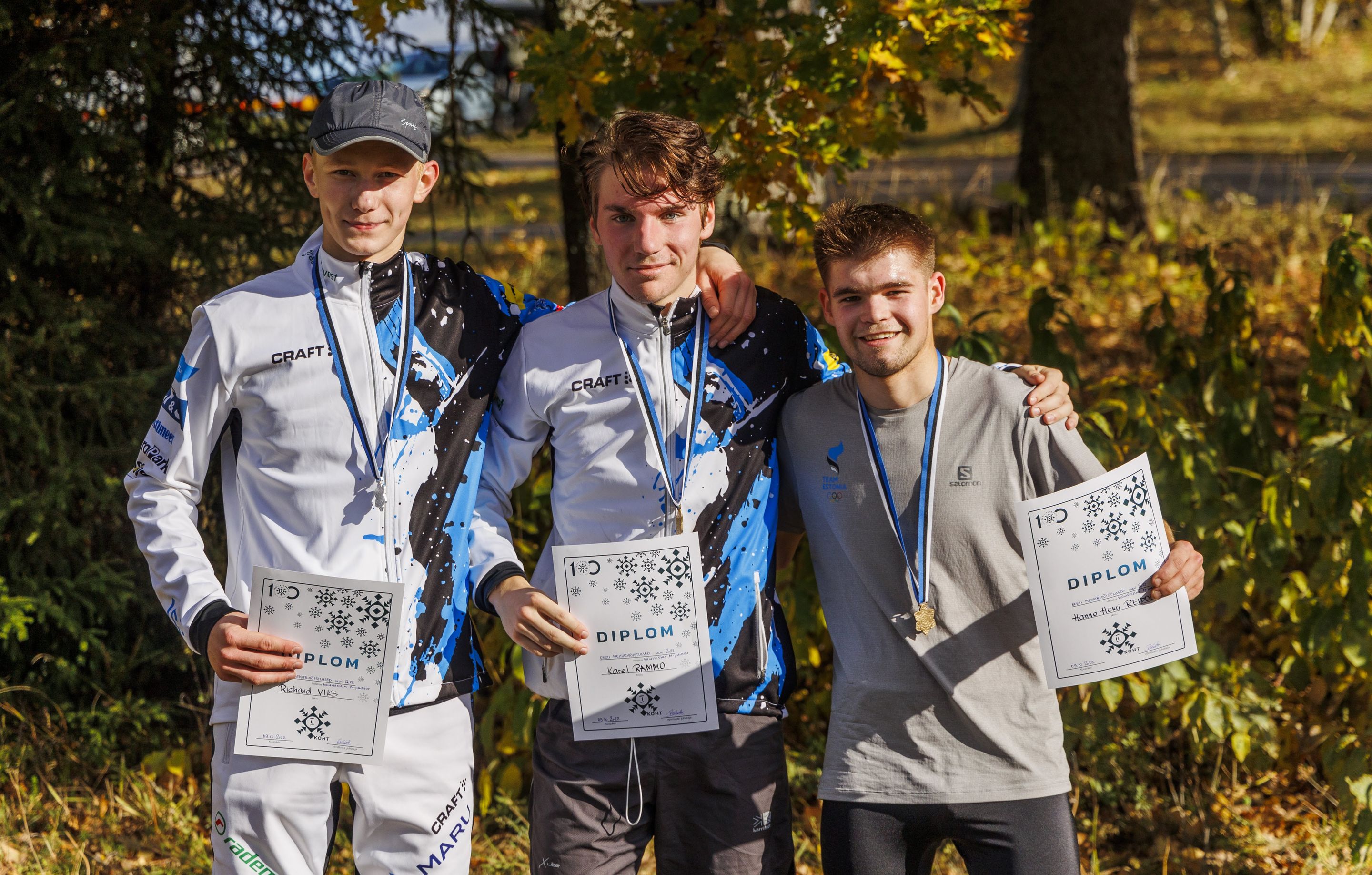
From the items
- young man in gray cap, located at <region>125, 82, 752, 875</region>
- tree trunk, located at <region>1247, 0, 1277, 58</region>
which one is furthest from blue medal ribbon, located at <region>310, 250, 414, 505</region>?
tree trunk, located at <region>1247, 0, 1277, 58</region>

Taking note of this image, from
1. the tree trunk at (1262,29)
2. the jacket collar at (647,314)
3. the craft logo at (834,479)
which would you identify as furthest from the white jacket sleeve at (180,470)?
the tree trunk at (1262,29)

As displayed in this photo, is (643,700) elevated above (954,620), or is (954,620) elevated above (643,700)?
(954,620)

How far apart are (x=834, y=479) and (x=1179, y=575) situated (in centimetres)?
76

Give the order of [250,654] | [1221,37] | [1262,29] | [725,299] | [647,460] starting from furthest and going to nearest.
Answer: [1262,29]
[1221,37]
[725,299]
[647,460]
[250,654]

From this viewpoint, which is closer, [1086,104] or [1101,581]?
[1101,581]

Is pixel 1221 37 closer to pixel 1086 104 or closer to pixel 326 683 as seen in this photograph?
pixel 1086 104

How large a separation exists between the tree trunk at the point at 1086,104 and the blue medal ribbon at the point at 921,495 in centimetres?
679

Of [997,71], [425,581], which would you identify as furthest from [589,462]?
[997,71]

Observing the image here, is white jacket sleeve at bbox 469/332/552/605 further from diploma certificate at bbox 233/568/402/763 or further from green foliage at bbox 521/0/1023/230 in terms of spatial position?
green foliage at bbox 521/0/1023/230

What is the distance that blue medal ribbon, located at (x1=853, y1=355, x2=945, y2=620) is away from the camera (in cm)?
260

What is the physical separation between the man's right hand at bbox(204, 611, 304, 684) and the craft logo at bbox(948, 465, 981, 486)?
145 centimetres

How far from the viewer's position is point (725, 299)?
2795 millimetres

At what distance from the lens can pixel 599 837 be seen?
269 centimetres

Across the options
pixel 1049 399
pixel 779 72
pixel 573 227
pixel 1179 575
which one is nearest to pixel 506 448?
pixel 1049 399
